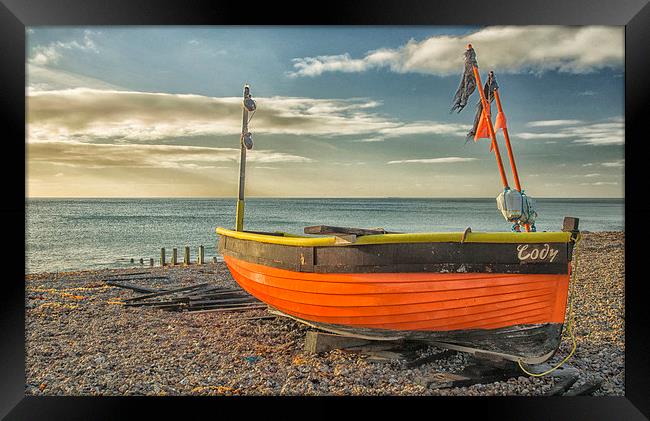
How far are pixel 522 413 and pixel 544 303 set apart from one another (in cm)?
98

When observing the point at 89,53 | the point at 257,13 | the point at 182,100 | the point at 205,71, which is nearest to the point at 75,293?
the point at 257,13

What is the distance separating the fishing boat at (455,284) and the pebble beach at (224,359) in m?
0.44

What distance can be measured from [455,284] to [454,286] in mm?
21

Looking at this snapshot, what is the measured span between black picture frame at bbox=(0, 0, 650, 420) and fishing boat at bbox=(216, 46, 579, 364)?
554mm

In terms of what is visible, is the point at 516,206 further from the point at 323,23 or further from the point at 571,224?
the point at 323,23

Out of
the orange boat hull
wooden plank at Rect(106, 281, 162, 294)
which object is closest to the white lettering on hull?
the orange boat hull

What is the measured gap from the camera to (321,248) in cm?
511

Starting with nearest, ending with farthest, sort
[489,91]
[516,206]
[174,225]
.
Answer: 1. [516,206]
2. [489,91]
3. [174,225]

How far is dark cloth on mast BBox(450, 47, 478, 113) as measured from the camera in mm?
5875

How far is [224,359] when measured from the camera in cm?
576

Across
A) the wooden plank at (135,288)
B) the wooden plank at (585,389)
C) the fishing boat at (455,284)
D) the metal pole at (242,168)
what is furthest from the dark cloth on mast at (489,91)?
the wooden plank at (135,288)

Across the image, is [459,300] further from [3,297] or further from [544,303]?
[3,297]

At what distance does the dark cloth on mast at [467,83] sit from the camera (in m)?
5.88

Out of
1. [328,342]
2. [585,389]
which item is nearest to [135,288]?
[328,342]
